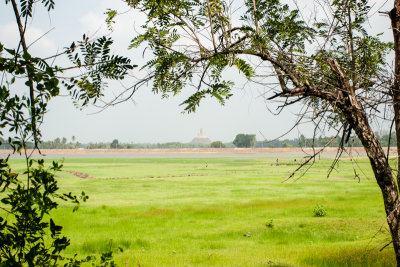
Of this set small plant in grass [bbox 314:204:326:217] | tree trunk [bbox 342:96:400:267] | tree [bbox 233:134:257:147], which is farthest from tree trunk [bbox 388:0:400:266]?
tree [bbox 233:134:257:147]

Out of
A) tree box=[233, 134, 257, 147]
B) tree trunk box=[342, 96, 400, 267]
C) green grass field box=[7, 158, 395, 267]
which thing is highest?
tree box=[233, 134, 257, 147]

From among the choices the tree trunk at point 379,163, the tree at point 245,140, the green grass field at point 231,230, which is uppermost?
the tree at point 245,140

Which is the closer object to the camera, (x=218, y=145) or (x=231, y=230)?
(x=231, y=230)

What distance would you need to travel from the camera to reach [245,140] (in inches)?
5236

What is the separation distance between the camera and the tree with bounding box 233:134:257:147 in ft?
429

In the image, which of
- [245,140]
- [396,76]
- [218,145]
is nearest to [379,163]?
[396,76]

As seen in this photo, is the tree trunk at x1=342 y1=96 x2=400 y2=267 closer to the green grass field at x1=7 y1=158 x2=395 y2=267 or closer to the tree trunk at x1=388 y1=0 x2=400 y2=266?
the tree trunk at x1=388 y1=0 x2=400 y2=266

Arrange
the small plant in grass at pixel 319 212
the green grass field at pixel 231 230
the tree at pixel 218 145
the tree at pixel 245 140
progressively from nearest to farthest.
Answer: the green grass field at pixel 231 230 → the small plant in grass at pixel 319 212 → the tree at pixel 245 140 → the tree at pixel 218 145

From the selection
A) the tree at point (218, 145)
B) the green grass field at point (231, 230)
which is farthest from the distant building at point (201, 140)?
the green grass field at point (231, 230)

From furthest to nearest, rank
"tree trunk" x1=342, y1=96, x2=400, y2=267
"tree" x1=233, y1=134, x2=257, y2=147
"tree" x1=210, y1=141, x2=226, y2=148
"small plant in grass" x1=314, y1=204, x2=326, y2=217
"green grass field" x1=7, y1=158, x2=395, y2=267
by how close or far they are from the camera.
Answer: "tree" x1=210, y1=141, x2=226, y2=148, "tree" x1=233, y1=134, x2=257, y2=147, "small plant in grass" x1=314, y1=204, x2=326, y2=217, "green grass field" x1=7, y1=158, x2=395, y2=267, "tree trunk" x1=342, y1=96, x2=400, y2=267

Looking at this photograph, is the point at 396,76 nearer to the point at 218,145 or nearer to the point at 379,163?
the point at 379,163

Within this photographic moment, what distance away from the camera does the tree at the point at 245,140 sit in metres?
131

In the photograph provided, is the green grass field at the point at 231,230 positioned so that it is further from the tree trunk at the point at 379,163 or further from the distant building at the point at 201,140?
the distant building at the point at 201,140

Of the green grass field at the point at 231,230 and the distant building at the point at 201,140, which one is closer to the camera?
the green grass field at the point at 231,230
